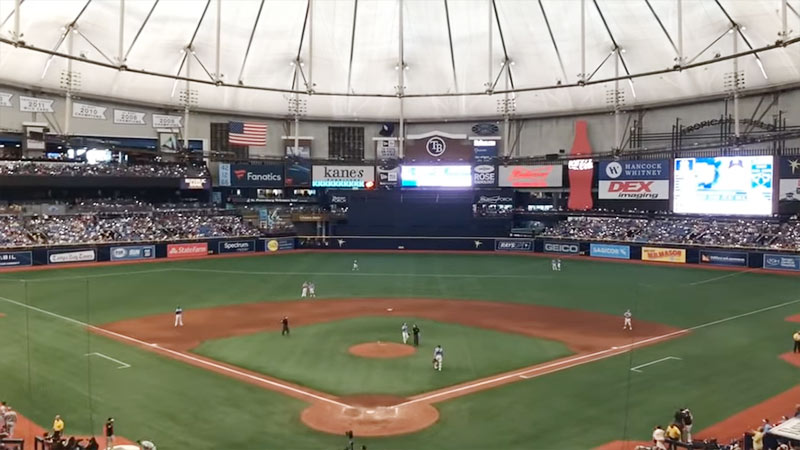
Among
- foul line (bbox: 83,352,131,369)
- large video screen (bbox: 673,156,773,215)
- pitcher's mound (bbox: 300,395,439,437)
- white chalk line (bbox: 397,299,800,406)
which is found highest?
large video screen (bbox: 673,156,773,215)

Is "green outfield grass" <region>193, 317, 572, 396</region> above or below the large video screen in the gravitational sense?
below

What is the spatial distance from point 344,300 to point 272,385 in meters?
19.0

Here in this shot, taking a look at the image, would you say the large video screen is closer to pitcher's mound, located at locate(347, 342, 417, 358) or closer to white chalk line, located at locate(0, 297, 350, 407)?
pitcher's mound, located at locate(347, 342, 417, 358)

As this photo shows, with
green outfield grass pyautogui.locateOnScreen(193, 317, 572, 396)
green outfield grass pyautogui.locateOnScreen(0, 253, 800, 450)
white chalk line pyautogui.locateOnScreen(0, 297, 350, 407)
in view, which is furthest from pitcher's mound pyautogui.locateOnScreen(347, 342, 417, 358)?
white chalk line pyautogui.locateOnScreen(0, 297, 350, 407)

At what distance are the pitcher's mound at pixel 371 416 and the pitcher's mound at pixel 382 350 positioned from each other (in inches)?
224

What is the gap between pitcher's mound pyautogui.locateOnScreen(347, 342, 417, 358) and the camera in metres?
27.6

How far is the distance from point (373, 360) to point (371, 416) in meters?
6.68

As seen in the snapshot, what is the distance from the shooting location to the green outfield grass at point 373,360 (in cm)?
2377

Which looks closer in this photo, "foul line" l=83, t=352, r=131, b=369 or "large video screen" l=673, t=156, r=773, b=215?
"foul line" l=83, t=352, r=131, b=369

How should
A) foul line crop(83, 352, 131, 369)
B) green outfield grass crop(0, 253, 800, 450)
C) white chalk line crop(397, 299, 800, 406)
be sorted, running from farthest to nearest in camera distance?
1. foul line crop(83, 352, 131, 369)
2. white chalk line crop(397, 299, 800, 406)
3. green outfield grass crop(0, 253, 800, 450)

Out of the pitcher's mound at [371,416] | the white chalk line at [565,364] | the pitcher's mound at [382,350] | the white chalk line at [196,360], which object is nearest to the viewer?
the pitcher's mound at [371,416]

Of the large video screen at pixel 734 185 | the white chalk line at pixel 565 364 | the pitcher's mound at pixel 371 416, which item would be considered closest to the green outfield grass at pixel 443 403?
the pitcher's mound at pixel 371 416

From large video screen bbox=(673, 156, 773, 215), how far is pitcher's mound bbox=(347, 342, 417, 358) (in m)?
31.4

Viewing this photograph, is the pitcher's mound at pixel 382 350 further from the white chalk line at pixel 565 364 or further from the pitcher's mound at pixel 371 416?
the pitcher's mound at pixel 371 416
